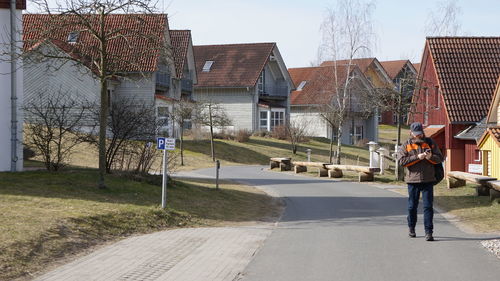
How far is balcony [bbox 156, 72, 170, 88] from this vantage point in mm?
47312

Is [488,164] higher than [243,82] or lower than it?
lower

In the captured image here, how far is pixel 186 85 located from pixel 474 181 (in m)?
34.1

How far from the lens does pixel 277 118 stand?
62438 millimetres

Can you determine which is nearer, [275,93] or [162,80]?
[162,80]

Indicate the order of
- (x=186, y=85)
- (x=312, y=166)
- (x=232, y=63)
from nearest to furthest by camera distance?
1. (x=312, y=166)
2. (x=186, y=85)
3. (x=232, y=63)

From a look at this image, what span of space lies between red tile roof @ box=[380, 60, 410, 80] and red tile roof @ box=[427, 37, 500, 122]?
2018 inches

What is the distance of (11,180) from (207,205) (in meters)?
4.89

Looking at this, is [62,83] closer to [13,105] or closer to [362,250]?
[13,105]

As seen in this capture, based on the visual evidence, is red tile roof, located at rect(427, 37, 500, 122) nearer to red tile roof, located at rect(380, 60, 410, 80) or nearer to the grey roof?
the grey roof

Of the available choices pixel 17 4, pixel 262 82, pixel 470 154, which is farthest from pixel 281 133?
pixel 17 4

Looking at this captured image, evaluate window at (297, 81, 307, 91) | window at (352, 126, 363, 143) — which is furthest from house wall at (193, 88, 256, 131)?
window at (352, 126, 363, 143)

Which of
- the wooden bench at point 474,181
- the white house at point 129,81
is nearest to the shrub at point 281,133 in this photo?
the white house at point 129,81

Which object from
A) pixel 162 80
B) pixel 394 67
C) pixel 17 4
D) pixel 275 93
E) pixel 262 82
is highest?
pixel 394 67

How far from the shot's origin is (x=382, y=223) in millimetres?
15047
